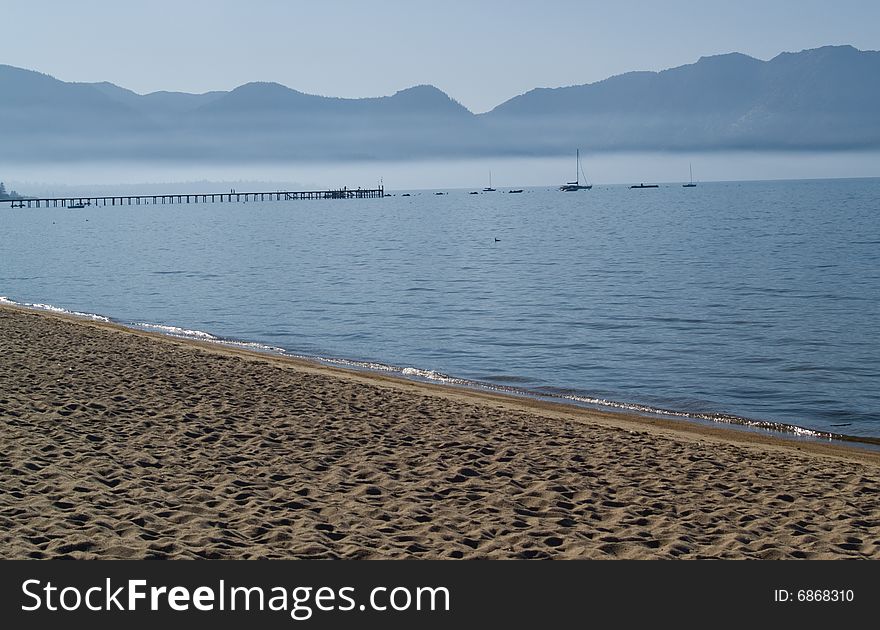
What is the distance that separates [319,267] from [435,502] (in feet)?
142

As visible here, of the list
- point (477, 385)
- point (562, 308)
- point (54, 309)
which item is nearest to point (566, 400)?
point (477, 385)

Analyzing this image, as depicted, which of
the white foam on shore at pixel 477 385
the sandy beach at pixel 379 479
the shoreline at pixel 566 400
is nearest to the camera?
the sandy beach at pixel 379 479

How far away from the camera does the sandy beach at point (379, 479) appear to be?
7.25m

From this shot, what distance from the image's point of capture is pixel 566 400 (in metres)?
17.3

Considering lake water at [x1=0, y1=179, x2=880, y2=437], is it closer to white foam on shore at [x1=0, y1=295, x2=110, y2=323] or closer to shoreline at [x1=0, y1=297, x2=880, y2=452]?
shoreline at [x1=0, y1=297, x2=880, y2=452]

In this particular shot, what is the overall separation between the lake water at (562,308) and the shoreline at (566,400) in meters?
0.22

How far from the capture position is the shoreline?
14.6 m


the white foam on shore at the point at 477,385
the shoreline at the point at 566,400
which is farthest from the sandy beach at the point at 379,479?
the white foam on shore at the point at 477,385

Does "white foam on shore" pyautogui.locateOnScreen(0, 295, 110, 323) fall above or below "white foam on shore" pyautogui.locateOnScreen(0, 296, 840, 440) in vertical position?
above

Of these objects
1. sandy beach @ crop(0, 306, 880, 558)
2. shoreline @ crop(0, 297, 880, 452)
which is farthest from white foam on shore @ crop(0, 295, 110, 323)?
sandy beach @ crop(0, 306, 880, 558)

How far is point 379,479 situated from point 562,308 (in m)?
22.5

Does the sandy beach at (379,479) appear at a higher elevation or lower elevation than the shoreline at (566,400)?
higher

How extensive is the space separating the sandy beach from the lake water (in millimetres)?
4029

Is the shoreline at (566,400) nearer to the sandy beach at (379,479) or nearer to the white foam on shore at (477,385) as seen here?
the white foam on shore at (477,385)
